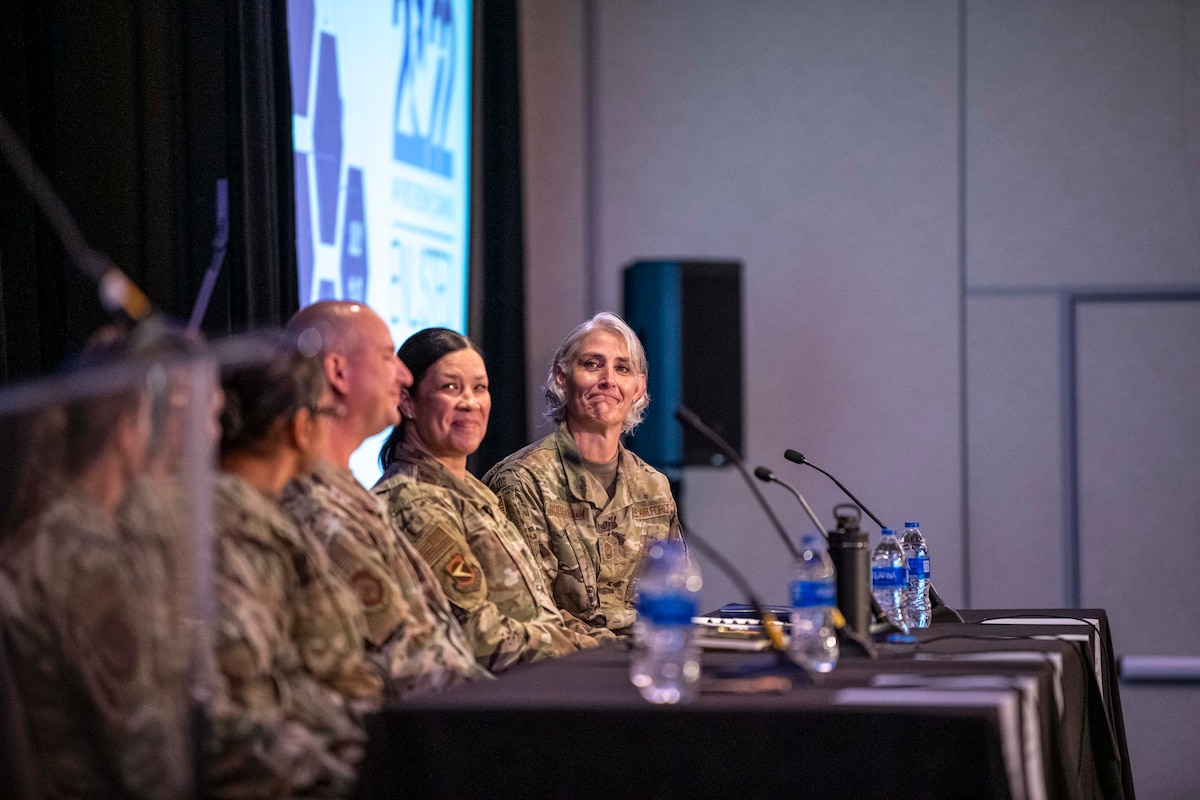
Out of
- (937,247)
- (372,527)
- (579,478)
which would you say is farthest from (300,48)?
(937,247)

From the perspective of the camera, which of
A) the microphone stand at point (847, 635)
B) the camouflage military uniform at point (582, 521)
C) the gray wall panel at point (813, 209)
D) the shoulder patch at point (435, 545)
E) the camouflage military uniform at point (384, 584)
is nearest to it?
the camouflage military uniform at point (384, 584)

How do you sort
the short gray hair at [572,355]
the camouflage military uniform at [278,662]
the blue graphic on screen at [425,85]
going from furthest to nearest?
1. the blue graphic on screen at [425,85]
2. the short gray hair at [572,355]
3. the camouflage military uniform at [278,662]

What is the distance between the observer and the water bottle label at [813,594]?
6.38ft

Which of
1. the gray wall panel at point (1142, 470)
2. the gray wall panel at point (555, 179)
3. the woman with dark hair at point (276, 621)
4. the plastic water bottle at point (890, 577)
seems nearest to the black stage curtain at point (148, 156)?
the woman with dark hair at point (276, 621)

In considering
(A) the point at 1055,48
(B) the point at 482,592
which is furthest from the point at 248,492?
(A) the point at 1055,48

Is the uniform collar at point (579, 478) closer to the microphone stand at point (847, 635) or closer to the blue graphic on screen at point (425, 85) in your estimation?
the microphone stand at point (847, 635)

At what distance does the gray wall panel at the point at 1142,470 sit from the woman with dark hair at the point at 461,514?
348cm

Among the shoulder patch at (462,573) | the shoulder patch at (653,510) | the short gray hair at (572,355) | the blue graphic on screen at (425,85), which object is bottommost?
the shoulder patch at (462,573)

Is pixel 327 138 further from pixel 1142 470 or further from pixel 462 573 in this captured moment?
pixel 1142 470

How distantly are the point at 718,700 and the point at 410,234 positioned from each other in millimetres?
2911

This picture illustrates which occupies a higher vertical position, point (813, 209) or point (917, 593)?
point (813, 209)

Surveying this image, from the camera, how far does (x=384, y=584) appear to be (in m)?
1.89

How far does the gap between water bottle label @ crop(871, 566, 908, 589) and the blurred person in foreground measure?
1658 millimetres

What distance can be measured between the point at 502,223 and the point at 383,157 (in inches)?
52.3
